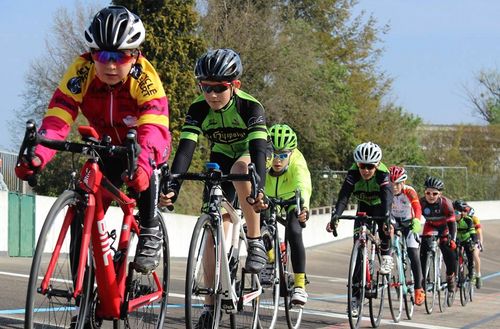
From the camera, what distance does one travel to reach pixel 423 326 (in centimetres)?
1060

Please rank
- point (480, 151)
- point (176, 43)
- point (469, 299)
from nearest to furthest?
1. point (469, 299)
2. point (176, 43)
3. point (480, 151)

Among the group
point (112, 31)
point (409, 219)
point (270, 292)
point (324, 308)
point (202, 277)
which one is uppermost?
point (112, 31)

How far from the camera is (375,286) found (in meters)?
10.4

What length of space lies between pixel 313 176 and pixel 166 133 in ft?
Answer: 129

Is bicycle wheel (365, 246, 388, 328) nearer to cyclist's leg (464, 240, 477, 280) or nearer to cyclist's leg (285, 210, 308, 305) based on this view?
cyclist's leg (285, 210, 308, 305)

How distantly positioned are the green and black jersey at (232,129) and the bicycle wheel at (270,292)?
133 cm

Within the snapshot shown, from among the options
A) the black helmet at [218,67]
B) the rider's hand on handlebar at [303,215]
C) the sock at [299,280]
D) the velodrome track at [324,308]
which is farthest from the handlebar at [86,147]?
the sock at [299,280]

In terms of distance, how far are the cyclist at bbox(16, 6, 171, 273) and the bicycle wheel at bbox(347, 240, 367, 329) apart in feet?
13.7

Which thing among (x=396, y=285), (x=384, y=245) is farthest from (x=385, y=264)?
(x=396, y=285)

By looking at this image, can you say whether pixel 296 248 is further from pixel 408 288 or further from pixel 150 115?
pixel 150 115

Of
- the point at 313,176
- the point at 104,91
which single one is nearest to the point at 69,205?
the point at 104,91

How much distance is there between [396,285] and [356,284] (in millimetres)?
1648

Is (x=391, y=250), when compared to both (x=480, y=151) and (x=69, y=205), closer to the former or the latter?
(x=69, y=205)

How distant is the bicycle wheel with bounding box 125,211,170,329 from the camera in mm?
5723
